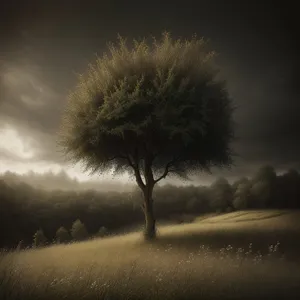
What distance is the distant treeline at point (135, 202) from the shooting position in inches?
720

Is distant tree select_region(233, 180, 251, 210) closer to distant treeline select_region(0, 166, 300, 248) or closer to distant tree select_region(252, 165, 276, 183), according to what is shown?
distant treeline select_region(0, 166, 300, 248)

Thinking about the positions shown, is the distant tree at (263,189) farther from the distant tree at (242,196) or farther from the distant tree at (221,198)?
the distant tree at (221,198)

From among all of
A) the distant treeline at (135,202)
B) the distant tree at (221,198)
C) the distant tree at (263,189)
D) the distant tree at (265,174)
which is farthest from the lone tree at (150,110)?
the distant tree at (221,198)

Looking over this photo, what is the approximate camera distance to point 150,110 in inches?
591

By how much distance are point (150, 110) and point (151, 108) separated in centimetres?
11

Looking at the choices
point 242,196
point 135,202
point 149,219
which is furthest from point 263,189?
point 149,219

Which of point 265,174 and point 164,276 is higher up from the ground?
point 265,174

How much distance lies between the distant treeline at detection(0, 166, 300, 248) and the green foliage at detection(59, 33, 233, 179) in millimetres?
3050

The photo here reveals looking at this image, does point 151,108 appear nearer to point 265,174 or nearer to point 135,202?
point 265,174

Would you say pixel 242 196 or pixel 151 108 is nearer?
pixel 151 108

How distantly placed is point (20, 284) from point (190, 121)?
1016 cm

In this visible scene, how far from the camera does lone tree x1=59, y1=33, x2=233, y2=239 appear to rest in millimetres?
14688

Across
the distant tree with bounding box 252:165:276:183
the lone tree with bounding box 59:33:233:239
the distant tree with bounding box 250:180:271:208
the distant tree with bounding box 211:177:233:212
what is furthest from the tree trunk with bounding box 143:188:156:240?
the distant tree with bounding box 211:177:233:212

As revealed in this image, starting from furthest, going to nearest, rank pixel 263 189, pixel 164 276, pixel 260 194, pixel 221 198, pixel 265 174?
pixel 221 198 < pixel 260 194 < pixel 263 189 < pixel 265 174 < pixel 164 276
